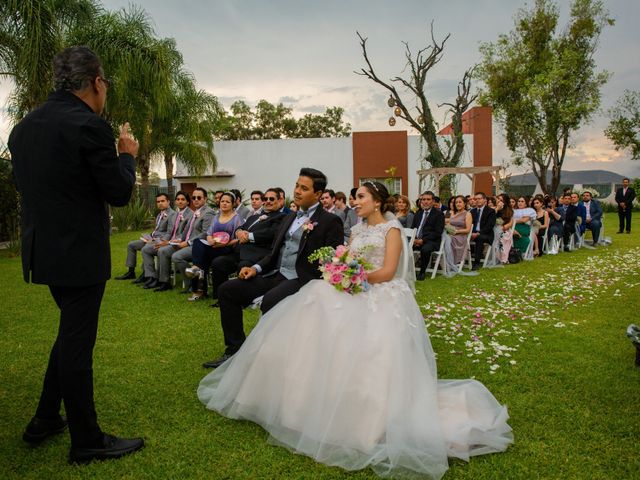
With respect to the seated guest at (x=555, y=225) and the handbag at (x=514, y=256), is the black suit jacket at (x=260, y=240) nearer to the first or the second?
the handbag at (x=514, y=256)

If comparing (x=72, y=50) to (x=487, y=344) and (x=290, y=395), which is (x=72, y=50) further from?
(x=487, y=344)

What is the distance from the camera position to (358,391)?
329 cm

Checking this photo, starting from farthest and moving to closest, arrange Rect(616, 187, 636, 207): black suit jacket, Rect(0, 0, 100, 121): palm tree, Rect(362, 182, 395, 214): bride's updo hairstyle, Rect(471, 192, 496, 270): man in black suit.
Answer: Rect(616, 187, 636, 207): black suit jacket < Rect(0, 0, 100, 121): palm tree < Rect(471, 192, 496, 270): man in black suit < Rect(362, 182, 395, 214): bride's updo hairstyle

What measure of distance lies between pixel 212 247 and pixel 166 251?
1.47 m

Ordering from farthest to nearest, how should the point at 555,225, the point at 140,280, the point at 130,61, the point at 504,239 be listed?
the point at 130,61, the point at 555,225, the point at 504,239, the point at 140,280

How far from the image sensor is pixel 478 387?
3.76 metres

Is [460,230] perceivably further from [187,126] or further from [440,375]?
[187,126]

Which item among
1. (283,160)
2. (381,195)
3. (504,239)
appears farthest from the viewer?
(283,160)

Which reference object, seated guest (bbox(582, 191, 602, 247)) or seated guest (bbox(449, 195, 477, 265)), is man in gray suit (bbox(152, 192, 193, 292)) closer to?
seated guest (bbox(449, 195, 477, 265))

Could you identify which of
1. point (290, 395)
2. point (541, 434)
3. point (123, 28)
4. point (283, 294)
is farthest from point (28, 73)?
point (541, 434)

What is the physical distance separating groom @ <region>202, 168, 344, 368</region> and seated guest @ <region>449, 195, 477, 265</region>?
21.8 ft

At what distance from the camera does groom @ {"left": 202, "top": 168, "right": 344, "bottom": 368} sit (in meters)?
4.80

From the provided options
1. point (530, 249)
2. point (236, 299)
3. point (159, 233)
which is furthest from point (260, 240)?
point (530, 249)

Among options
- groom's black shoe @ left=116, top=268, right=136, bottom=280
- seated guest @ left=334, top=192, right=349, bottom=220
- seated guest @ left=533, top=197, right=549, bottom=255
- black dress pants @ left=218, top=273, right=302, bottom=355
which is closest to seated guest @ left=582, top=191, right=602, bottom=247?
seated guest @ left=533, top=197, right=549, bottom=255
